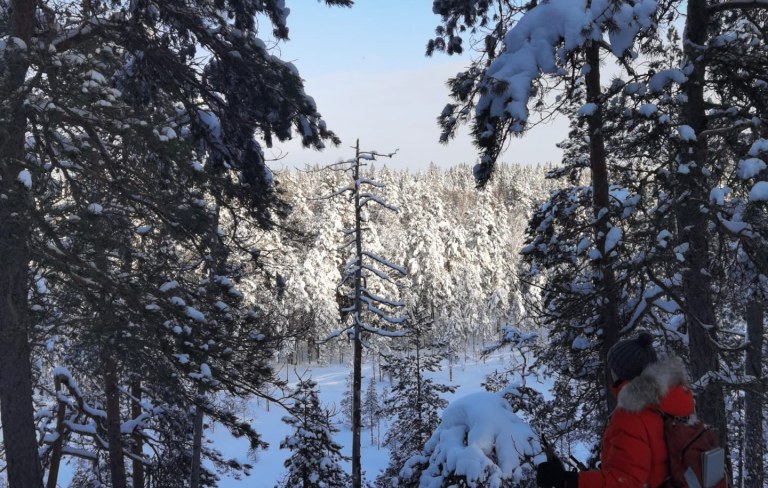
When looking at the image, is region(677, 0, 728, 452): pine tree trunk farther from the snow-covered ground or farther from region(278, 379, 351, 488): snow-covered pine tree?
the snow-covered ground

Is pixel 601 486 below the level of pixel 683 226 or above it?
below

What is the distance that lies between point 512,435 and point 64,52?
6.81 m

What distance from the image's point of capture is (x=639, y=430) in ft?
9.53

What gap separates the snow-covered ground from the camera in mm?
38688

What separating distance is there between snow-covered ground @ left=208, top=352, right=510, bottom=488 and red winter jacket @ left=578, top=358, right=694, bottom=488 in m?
27.7

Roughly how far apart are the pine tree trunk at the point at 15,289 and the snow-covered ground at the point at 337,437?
84.1 feet

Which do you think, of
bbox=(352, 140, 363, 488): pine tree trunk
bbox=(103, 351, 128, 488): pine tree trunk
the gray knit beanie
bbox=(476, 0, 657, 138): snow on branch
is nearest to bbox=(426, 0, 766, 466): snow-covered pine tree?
bbox=(476, 0, 657, 138): snow on branch

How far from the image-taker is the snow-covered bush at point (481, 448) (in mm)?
5332

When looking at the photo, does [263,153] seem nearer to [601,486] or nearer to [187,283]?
[187,283]

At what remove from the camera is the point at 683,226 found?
6.42 m

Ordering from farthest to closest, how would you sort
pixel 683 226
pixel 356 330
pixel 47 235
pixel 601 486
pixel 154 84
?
pixel 356 330 → pixel 154 84 → pixel 683 226 → pixel 47 235 → pixel 601 486

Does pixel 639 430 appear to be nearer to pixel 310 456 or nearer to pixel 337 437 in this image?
pixel 310 456

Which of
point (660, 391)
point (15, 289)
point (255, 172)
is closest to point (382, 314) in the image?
point (255, 172)

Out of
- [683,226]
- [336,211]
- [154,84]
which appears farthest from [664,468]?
[336,211]
